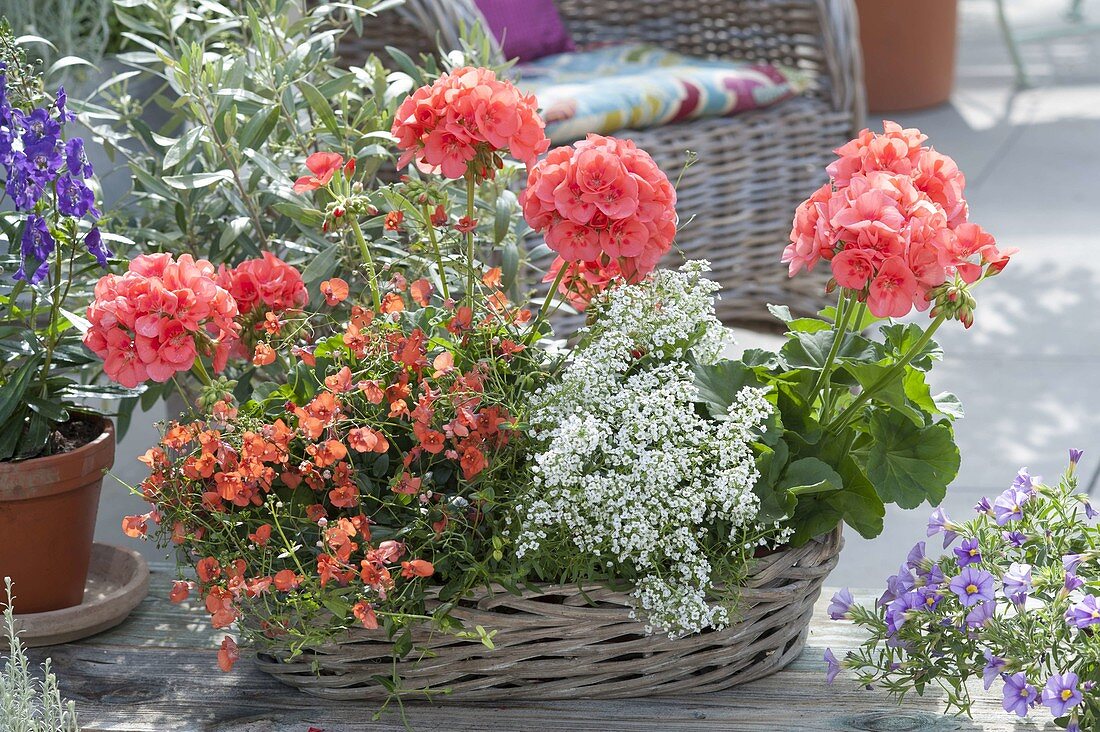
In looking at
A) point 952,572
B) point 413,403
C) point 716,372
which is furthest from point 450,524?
point 952,572

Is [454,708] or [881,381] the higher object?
[881,381]

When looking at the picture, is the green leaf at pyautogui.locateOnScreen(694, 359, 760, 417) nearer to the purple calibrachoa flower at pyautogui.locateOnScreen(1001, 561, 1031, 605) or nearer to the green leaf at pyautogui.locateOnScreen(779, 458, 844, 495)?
the green leaf at pyautogui.locateOnScreen(779, 458, 844, 495)

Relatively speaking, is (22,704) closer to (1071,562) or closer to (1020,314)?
(1071,562)

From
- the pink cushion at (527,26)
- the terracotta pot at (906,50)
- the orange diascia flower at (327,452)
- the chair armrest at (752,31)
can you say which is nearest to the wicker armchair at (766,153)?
the chair armrest at (752,31)

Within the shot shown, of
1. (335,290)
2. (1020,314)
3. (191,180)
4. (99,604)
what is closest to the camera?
(335,290)

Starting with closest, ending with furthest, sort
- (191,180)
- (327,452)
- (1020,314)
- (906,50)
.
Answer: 1. (327,452)
2. (191,180)
3. (1020,314)
4. (906,50)

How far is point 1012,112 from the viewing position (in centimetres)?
521

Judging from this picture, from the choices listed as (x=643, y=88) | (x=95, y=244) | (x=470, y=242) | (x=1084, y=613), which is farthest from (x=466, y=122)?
(x=643, y=88)

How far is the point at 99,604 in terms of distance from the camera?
119 cm

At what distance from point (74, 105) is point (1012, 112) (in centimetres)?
456

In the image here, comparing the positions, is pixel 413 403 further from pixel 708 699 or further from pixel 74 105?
pixel 74 105

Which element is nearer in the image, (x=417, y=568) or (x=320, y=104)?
(x=417, y=568)

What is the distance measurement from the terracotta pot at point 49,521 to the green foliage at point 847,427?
592mm

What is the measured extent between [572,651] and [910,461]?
33cm
